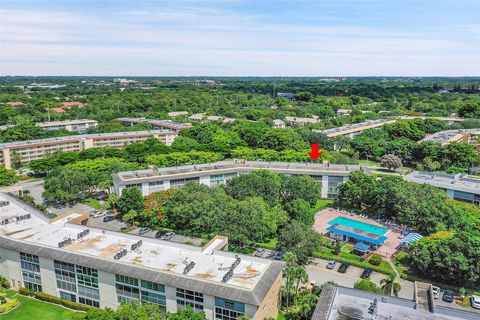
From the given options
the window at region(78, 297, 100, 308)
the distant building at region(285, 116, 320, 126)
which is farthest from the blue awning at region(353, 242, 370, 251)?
the distant building at region(285, 116, 320, 126)

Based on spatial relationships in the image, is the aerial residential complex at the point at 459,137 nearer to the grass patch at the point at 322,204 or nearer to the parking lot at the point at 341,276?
the grass patch at the point at 322,204

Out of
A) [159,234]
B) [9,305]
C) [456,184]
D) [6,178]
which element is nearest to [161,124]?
[6,178]

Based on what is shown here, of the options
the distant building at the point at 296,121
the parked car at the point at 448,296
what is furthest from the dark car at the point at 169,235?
the distant building at the point at 296,121

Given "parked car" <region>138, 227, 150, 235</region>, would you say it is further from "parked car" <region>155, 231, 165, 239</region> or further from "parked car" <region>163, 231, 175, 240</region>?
"parked car" <region>163, 231, 175, 240</region>

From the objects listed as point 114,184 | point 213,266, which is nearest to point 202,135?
point 114,184

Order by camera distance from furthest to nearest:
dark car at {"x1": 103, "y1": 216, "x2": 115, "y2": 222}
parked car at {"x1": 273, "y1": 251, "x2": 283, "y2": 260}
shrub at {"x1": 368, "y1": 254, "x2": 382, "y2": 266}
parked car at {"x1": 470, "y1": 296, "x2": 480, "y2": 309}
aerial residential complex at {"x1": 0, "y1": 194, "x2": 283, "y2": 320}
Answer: dark car at {"x1": 103, "y1": 216, "x2": 115, "y2": 222} < parked car at {"x1": 273, "y1": 251, "x2": 283, "y2": 260} < shrub at {"x1": 368, "y1": 254, "x2": 382, "y2": 266} < parked car at {"x1": 470, "y1": 296, "x2": 480, "y2": 309} < aerial residential complex at {"x1": 0, "y1": 194, "x2": 283, "y2": 320}

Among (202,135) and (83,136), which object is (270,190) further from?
(83,136)
